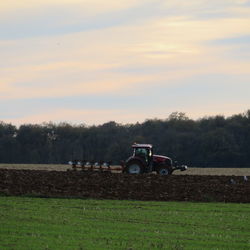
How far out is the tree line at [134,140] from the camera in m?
100

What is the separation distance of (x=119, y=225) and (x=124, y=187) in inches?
667

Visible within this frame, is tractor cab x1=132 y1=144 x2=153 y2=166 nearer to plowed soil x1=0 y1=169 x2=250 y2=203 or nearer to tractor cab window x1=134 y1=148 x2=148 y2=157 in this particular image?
tractor cab window x1=134 y1=148 x2=148 y2=157

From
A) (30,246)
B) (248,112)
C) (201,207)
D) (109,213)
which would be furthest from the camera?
(248,112)

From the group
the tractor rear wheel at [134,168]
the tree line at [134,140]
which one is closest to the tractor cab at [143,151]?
the tractor rear wheel at [134,168]

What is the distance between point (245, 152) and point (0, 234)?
3176 inches

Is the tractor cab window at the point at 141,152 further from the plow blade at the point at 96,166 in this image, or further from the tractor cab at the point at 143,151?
the plow blade at the point at 96,166

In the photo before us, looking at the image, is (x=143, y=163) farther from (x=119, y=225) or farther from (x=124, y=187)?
(x=119, y=225)

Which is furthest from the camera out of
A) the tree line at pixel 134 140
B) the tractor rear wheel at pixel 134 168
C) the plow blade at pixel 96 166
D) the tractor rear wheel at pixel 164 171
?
the tree line at pixel 134 140

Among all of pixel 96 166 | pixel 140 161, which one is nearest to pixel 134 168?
pixel 140 161

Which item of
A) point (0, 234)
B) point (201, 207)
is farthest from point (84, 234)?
point (201, 207)

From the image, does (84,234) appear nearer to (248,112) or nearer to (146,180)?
(146,180)

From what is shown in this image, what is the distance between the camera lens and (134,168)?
171 ft

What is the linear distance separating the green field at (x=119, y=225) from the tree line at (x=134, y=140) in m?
67.0

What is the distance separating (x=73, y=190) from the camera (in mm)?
38938
